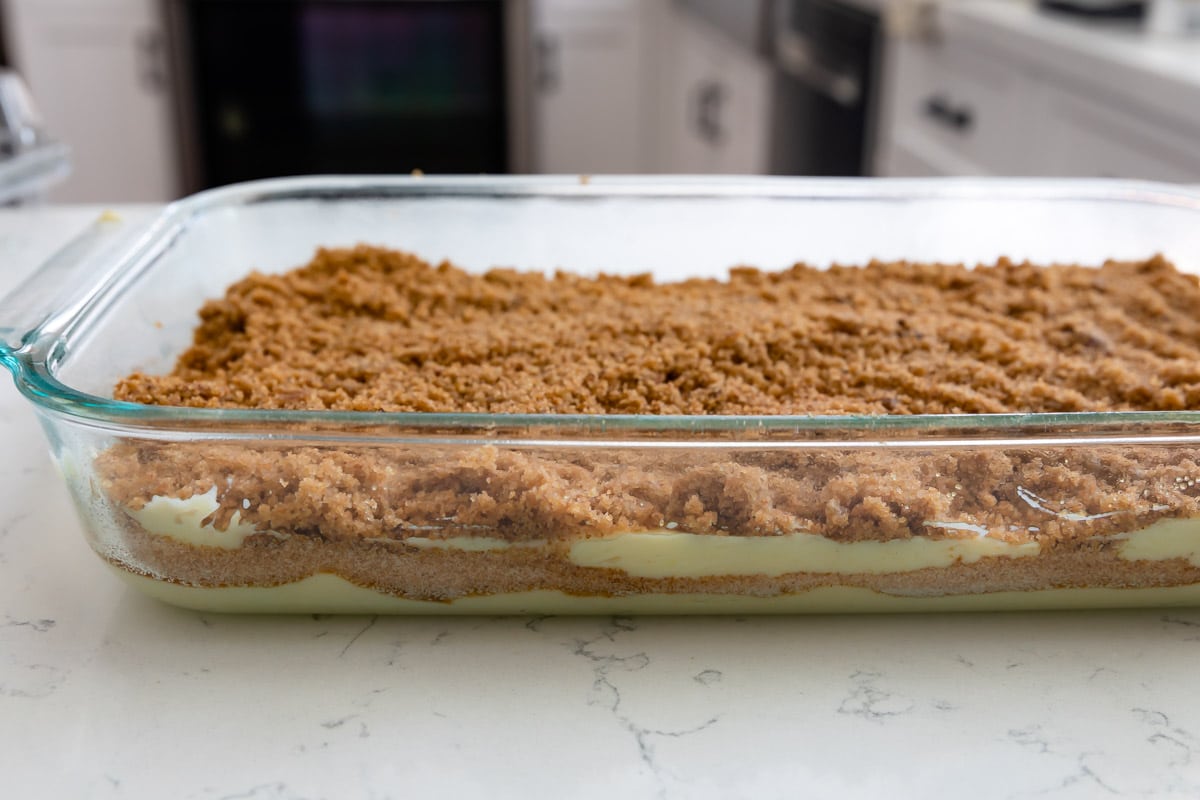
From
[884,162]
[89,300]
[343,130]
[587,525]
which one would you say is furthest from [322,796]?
[343,130]

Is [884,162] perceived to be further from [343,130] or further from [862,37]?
[343,130]

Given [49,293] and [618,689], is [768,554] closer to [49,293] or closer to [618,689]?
[618,689]

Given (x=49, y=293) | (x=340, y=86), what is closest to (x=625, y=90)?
(x=340, y=86)

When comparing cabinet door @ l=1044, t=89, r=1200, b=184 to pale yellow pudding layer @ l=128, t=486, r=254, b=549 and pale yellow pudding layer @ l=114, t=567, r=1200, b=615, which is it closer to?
pale yellow pudding layer @ l=114, t=567, r=1200, b=615

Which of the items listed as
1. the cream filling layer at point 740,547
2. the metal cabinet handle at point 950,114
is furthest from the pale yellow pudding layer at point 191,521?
the metal cabinet handle at point 950,114

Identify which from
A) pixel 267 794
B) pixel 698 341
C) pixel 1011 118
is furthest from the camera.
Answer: pixel 1011 118
